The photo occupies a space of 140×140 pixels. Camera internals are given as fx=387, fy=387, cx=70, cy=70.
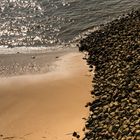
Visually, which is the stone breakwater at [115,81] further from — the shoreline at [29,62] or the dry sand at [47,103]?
the shoreline at [29,62]

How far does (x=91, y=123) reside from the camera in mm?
11922

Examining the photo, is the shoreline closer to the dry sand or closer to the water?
the dry sand

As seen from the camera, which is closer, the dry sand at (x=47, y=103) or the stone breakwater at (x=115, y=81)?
the stone breakwater at (x=115, y=81)

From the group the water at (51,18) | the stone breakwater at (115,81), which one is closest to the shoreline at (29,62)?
the stone breakwater at (115,81)

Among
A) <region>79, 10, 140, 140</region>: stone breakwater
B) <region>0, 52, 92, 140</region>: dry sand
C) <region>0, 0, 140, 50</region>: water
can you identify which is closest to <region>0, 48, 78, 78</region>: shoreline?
<region>0, 52, 92, 140</region>: dry sand

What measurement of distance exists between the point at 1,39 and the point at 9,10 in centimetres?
431

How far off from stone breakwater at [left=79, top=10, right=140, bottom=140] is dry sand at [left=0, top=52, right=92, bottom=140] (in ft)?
1.82

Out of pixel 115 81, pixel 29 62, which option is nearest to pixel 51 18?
pixel 29 62

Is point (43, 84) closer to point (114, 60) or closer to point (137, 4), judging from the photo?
point (114, 60)

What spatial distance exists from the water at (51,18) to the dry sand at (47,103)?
182 inches

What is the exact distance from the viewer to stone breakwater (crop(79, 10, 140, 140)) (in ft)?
35.8

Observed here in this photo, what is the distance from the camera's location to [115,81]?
13.7 meters

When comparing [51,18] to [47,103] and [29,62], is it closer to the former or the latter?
[29,62]

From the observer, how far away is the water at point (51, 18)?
22013mm
